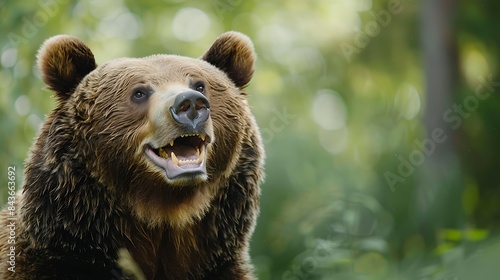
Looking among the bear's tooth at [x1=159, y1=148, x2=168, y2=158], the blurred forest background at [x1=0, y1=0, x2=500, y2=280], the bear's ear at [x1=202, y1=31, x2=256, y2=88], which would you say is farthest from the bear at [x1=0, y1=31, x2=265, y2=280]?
the blurred forest background at [x1=0, y1=0, x2=500, y2=280]

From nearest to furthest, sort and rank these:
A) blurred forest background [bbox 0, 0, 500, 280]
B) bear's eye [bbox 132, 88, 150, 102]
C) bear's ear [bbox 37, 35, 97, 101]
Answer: bear's eye [bbox 132, 88, 150, 102] < bear's ear [bbox 37, 35, 97, 101] < blurred forest background [bbox 0, 0, 500, 280]

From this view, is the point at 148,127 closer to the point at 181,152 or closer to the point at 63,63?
the point at 181,152

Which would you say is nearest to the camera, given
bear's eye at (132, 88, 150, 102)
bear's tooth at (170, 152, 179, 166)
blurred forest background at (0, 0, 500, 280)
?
bear's tooth at (170, 152, 179, 166)

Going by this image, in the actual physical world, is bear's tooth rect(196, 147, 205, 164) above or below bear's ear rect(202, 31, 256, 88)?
below

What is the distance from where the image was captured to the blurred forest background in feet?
22.4

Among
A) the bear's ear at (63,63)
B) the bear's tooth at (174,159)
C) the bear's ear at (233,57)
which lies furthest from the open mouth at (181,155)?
the bear's ear at (233,57)

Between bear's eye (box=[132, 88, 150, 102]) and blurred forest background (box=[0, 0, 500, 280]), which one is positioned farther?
blurred forest background (box=[0, 0, 500, 280])

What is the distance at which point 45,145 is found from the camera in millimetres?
5008

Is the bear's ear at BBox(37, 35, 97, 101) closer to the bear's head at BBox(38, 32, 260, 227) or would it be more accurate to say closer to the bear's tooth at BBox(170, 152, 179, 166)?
the bear's head at BBox(38, 32, 260, 227)

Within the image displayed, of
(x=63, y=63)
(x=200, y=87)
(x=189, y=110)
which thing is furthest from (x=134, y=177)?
(x=63, y=63)

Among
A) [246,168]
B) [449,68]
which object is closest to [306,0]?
[449,68]

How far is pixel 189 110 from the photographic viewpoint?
465 cm

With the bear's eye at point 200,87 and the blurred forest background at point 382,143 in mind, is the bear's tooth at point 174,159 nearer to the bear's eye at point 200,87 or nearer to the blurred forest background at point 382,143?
the bear's eye at point 200,87

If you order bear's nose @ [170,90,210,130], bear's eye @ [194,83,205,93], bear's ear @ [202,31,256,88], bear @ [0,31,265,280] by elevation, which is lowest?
bear @ [0,31,265,280]
